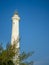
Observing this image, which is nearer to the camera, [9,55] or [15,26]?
[9,55]

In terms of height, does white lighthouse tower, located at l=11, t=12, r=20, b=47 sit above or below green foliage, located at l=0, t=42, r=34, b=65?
above

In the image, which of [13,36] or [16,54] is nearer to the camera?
[16,54]

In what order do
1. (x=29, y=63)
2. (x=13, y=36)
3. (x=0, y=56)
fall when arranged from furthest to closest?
(x=13, y=36)
(x=29, y=63)
(x=0, y=56)

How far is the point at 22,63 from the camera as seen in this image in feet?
59.4

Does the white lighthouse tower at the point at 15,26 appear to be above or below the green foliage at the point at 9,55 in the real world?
above

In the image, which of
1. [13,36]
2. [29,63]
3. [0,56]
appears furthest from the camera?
[13,36]

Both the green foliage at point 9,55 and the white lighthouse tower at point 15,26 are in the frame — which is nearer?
the green foliage at point 9,55

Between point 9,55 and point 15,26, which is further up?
point 15,26

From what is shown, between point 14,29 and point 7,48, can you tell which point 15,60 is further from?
point 14,29

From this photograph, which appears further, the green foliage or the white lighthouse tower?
the white lighthouse tower

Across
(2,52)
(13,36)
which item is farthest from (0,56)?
(13,36)

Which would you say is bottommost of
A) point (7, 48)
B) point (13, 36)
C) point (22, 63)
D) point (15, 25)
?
point (22, 63)

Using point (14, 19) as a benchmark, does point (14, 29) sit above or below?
below

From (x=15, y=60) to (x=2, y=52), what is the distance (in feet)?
5.21
